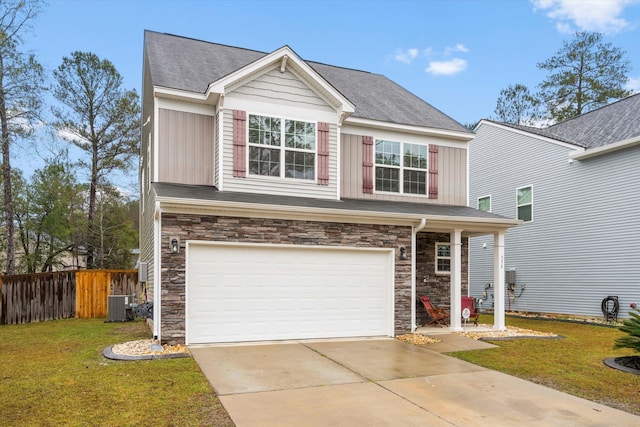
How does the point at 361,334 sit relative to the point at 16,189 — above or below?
below

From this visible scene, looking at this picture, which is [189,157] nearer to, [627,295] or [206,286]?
[206,286]

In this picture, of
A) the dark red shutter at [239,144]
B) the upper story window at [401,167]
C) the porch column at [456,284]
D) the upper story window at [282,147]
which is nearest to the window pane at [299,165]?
the upper story window at [282,147]

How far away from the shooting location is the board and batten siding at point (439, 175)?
39.5 feet

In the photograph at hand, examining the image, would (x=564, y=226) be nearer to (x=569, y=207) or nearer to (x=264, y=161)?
(x=569, y=207)

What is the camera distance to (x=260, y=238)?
9359 millimetres

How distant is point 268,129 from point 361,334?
5.12 m

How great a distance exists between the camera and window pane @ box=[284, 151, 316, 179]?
10.9m

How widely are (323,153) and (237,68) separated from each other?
3749mm

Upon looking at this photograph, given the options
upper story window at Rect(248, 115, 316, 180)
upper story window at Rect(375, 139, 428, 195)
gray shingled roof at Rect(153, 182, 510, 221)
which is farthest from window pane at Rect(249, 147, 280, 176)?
upper story window at Rect(375, 139, 428, 195)

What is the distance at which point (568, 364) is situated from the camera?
309 inches

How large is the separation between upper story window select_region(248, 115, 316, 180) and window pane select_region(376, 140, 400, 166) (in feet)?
7.13

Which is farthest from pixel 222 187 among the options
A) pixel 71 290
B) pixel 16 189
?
pixel 16 189

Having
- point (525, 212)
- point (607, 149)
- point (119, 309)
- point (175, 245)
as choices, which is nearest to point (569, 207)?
point (525, 212)

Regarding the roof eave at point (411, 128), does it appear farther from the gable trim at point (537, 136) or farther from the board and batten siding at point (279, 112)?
the gable trim at point (537, 136)
